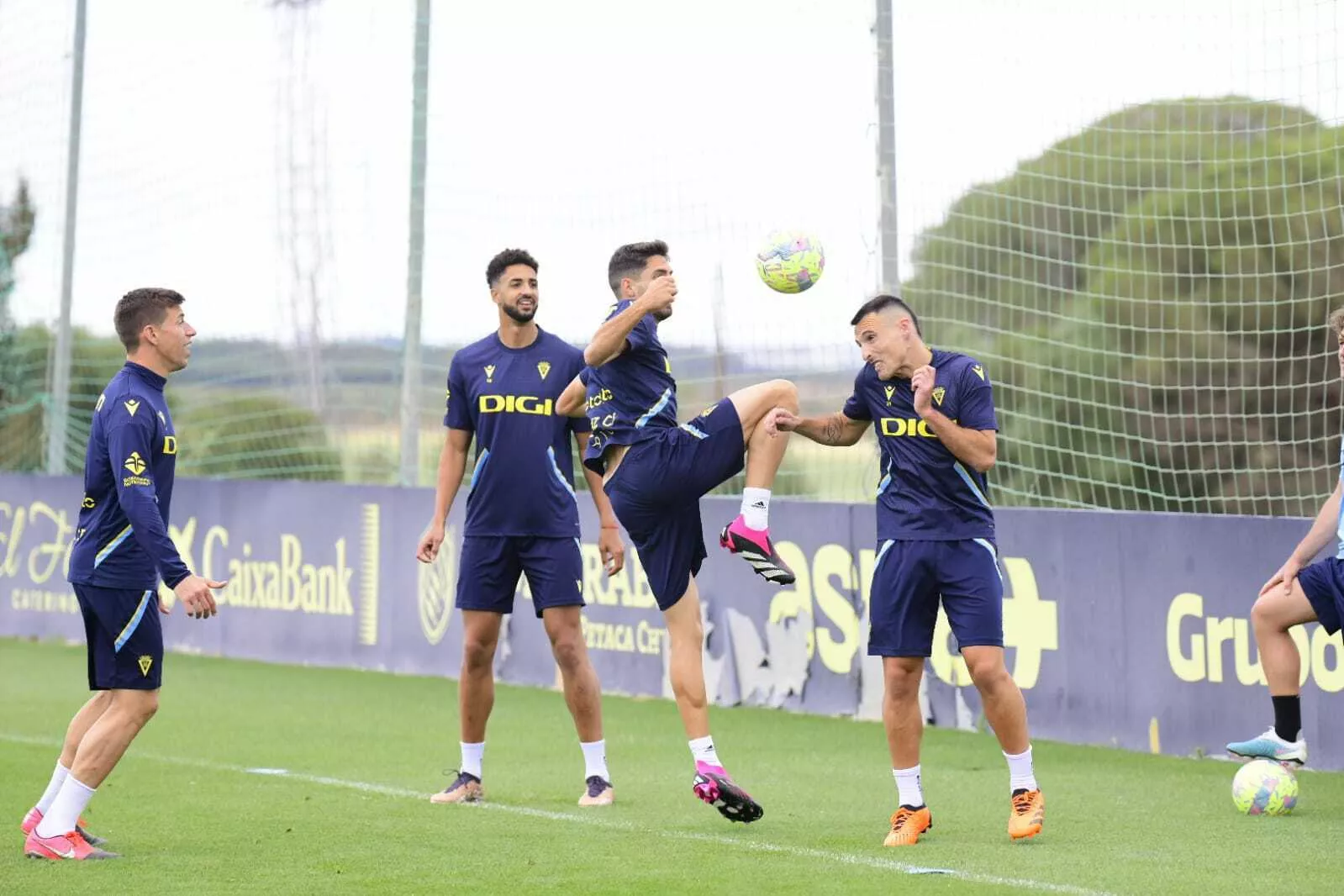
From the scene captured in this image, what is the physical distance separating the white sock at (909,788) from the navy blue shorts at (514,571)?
6.24 feet

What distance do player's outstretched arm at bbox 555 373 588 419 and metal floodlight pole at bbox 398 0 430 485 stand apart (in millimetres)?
7498

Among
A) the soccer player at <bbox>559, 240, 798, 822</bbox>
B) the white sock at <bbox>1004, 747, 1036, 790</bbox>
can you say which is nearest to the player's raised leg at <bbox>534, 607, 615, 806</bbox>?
the soccer player at <bbox>559, 240, 798, 822</bbox>

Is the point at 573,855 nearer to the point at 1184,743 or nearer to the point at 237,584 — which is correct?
the point at 1184,743

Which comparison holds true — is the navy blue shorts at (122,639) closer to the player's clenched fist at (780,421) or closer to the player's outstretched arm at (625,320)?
the player's outstretched arm at (625,320)

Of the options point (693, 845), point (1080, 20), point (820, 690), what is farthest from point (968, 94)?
point (693, 845)

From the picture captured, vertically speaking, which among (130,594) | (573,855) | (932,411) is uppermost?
(932,411)

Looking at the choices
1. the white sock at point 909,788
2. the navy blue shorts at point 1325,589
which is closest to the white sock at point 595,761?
the white sock at point 909,788

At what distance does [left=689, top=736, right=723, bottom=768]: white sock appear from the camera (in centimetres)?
788

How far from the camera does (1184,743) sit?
10.7m

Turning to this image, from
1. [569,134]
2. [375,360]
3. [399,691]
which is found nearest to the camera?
[399,691]

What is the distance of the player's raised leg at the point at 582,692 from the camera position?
29.3ft

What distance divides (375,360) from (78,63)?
20.3 feet

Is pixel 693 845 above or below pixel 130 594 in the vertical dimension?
below

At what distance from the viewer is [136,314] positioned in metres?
7.76
